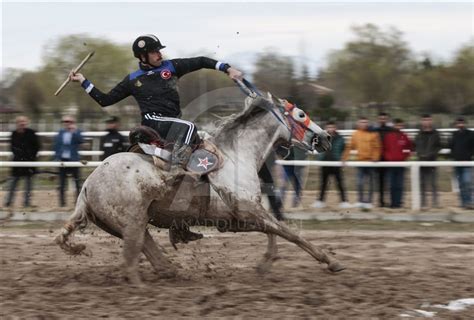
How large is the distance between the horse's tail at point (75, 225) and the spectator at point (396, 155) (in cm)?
729

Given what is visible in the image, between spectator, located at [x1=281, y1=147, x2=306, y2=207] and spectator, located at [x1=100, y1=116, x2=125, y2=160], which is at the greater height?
spectator, located at [x1=100, y1=116, x2=125, y2=160]

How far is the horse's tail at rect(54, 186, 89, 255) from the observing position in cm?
742

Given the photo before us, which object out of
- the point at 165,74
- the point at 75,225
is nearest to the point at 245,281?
the point at 75,225

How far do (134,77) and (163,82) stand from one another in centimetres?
31

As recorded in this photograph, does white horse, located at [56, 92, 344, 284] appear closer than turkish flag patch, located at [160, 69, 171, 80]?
Yes

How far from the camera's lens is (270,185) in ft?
36.4

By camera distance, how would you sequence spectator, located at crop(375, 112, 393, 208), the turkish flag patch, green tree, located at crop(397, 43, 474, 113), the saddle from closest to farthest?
the saddle < the turkish flag patch < spectator, located at crop(375, 112, 393, 208) < green tree, located at crop(397, 43, 474, 113)

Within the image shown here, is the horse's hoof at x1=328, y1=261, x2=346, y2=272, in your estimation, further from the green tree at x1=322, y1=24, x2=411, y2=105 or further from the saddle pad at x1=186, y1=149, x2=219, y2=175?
the green tree at x1=322, y1=24, x2=411, y2=105

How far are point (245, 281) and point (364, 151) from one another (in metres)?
6.40

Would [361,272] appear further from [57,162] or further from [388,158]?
[57,162]

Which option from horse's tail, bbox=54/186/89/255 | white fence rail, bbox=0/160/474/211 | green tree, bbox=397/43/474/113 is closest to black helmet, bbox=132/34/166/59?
horse's tail, bbox=54/186/89/255

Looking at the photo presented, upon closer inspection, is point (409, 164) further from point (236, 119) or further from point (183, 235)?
point (183, 235)

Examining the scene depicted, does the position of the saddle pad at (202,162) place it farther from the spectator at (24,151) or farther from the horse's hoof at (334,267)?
the spectator at (24,151)

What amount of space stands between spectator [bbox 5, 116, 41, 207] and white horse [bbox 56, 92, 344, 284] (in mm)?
6946
